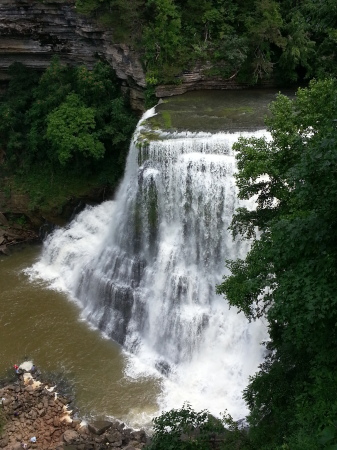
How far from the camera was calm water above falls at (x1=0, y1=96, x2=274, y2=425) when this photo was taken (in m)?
12.6

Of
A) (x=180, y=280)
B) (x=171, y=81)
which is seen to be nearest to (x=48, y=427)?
(x=180, y=280)

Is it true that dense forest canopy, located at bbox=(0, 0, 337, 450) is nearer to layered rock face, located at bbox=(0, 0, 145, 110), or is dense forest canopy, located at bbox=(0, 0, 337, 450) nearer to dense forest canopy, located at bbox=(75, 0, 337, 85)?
dense forest canopy, located at bbox=(75, 0, 337, 85)

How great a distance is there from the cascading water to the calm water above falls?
0.10 ft

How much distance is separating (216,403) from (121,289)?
4.88 meters

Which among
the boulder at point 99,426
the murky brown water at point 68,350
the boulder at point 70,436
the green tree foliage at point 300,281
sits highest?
the green tree foliage at point 300,281

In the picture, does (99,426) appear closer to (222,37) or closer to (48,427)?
(48,427)

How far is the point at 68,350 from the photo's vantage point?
1404 centimetres

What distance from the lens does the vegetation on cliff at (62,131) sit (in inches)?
699

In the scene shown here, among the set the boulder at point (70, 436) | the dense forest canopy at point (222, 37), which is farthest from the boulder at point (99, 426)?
the dense forest canopy at point (222, 37)

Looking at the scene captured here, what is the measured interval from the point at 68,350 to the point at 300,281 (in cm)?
964

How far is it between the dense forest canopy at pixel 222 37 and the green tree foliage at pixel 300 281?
9.59 m

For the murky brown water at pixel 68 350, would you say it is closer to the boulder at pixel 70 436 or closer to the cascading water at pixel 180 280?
the cascading water at pixel 180 280

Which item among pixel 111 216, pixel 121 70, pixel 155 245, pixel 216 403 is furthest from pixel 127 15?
pixel 216 403

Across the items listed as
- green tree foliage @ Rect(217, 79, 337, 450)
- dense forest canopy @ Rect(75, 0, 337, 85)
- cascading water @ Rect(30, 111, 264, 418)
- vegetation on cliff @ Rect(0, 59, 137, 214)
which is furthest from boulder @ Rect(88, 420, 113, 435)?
dense forest canopy @ Rect(75, 0, 337, 85)
